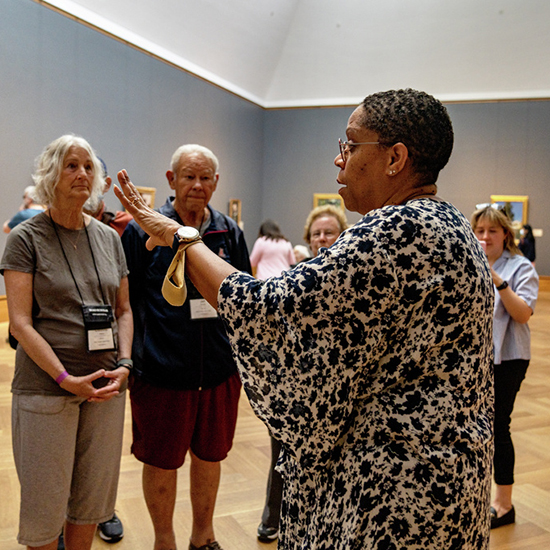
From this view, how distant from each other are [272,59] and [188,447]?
15.9 metres

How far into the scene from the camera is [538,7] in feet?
49.0

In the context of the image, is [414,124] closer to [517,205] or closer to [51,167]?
[51,167]

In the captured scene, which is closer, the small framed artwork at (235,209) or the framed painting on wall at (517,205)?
the framed painting on wall at (517,205)

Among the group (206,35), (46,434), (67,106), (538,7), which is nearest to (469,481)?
(46,434)

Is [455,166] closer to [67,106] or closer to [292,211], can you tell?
[292,211]

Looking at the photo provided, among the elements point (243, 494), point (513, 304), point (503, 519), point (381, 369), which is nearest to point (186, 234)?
point (381, 369)

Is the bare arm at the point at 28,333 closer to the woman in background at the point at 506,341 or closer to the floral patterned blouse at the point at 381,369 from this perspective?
the floral patterned blouse at the point at 381,369

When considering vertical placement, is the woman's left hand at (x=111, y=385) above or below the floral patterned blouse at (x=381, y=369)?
below

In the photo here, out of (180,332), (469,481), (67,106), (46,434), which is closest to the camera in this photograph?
(469,481)

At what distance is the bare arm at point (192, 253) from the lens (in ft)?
5.10

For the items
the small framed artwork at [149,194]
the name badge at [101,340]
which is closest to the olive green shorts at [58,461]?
the name badge at [101,340]

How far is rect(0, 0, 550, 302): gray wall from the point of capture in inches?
396

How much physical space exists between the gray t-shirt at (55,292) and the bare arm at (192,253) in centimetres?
93

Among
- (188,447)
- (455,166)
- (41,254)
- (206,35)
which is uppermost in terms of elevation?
(206,35)
